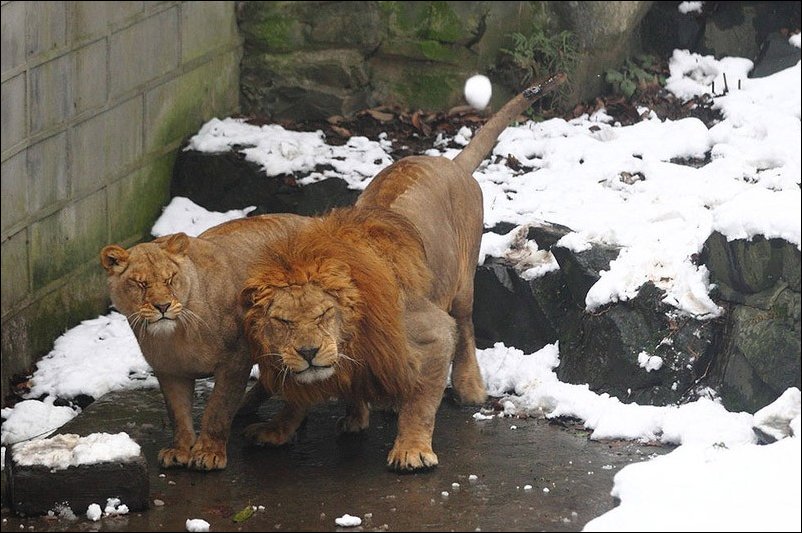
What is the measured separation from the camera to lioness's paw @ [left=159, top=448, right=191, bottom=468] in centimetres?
614

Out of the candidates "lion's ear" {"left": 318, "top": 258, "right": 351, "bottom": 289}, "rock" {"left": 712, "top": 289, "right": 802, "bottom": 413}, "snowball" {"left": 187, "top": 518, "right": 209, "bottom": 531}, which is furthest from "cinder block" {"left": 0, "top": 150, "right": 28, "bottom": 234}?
"rock" {"left": 712, "top": 289, "right": 802, "bottom": 413}

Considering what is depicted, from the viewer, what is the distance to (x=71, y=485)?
18.3ft

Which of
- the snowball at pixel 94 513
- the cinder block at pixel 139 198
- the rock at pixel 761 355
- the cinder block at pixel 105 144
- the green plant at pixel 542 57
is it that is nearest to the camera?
the snowball at pixel 94 513

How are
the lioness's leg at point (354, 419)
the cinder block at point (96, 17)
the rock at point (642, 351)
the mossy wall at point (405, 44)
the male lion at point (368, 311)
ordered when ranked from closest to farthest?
the male lion at point (368, 311) → the lioness's leg at point (354, 419) → the rock at point (642, 351) → the cinder block at point (96, 17) → the mossy wall at point (405, 44)

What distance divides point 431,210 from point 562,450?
142cm

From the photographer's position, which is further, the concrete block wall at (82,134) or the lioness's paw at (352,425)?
the concrete block wall at (82,134)

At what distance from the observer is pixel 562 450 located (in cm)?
638

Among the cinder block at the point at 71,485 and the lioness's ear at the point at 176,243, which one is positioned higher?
the lioness's ear at the point at 176,243

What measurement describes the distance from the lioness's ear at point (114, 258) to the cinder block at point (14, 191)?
174cm

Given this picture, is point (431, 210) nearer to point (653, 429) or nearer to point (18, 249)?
point (653, 429)

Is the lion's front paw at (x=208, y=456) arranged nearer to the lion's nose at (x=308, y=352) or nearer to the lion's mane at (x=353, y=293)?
the lion's mane at (x=353, y=293)

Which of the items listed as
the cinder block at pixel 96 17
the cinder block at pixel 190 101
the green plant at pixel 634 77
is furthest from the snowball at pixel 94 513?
the green plant at pixel 634 77

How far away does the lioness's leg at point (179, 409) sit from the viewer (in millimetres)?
6238

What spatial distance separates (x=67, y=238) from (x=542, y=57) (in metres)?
3.85
